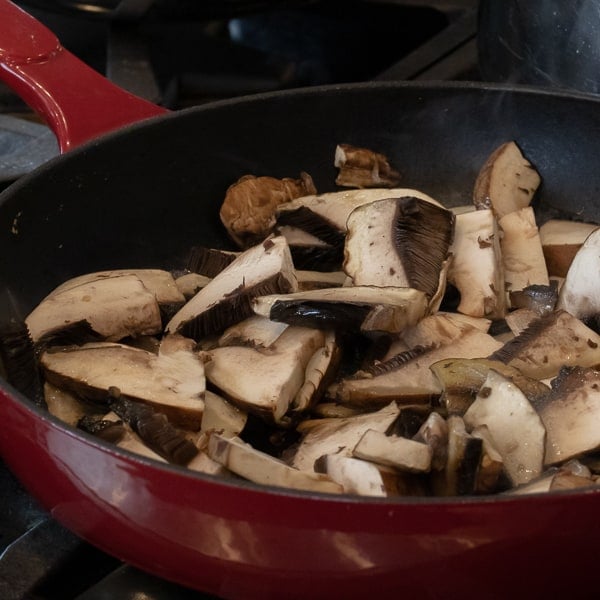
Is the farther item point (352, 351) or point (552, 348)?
point (352, 351)

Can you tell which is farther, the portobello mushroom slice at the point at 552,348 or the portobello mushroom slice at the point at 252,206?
the portobello mushroom slice at the point at 252,206

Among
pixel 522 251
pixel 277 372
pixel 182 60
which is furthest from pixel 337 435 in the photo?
pixel 182 60

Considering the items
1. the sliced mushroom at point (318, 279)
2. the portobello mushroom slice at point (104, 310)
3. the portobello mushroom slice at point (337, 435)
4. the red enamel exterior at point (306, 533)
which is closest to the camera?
the red enamel exterior at point (306, 533)

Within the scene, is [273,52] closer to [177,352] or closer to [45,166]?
[45,166]

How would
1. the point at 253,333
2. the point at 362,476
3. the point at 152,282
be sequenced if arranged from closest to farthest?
the point at 362,476
the point at 253,333
the point at 152,282

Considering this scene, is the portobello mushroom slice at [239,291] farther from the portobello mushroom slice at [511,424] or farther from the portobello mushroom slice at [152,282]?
the portobello mushroom slice at [511,424]

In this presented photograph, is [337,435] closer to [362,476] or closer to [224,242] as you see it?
[362,476]

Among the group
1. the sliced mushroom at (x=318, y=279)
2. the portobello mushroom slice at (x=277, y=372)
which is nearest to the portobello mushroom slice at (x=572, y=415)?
the portobello mushroom slice at (x=277, y=372)
